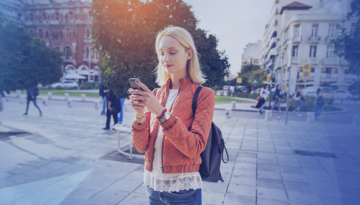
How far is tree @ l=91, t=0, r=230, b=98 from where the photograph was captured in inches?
191

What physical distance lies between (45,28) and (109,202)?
4611 cm

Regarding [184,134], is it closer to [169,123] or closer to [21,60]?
[169,123]

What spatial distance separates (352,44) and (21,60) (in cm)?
774

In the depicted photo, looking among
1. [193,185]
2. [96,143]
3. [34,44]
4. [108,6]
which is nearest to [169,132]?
[193,185]

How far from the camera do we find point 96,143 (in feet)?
22.2

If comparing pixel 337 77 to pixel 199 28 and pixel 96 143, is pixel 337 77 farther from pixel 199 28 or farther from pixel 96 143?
pixel 96 143

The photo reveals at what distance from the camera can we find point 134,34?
4.86 meters

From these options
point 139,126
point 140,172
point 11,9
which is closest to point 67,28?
point 11,9

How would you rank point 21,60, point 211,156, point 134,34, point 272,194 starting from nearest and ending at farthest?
point 211,156, point 272,194, point 134,34, point 21,60

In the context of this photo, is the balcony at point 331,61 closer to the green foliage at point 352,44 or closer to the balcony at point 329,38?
the green foliage at point 352,44

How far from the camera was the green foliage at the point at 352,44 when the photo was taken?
3.34 metres

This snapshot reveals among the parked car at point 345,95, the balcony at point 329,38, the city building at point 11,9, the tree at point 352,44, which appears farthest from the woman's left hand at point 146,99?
the city building at point 11,9

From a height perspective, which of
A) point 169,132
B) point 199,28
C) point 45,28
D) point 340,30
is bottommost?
point 169,132

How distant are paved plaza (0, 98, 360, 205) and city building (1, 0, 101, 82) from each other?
35.6 metres
